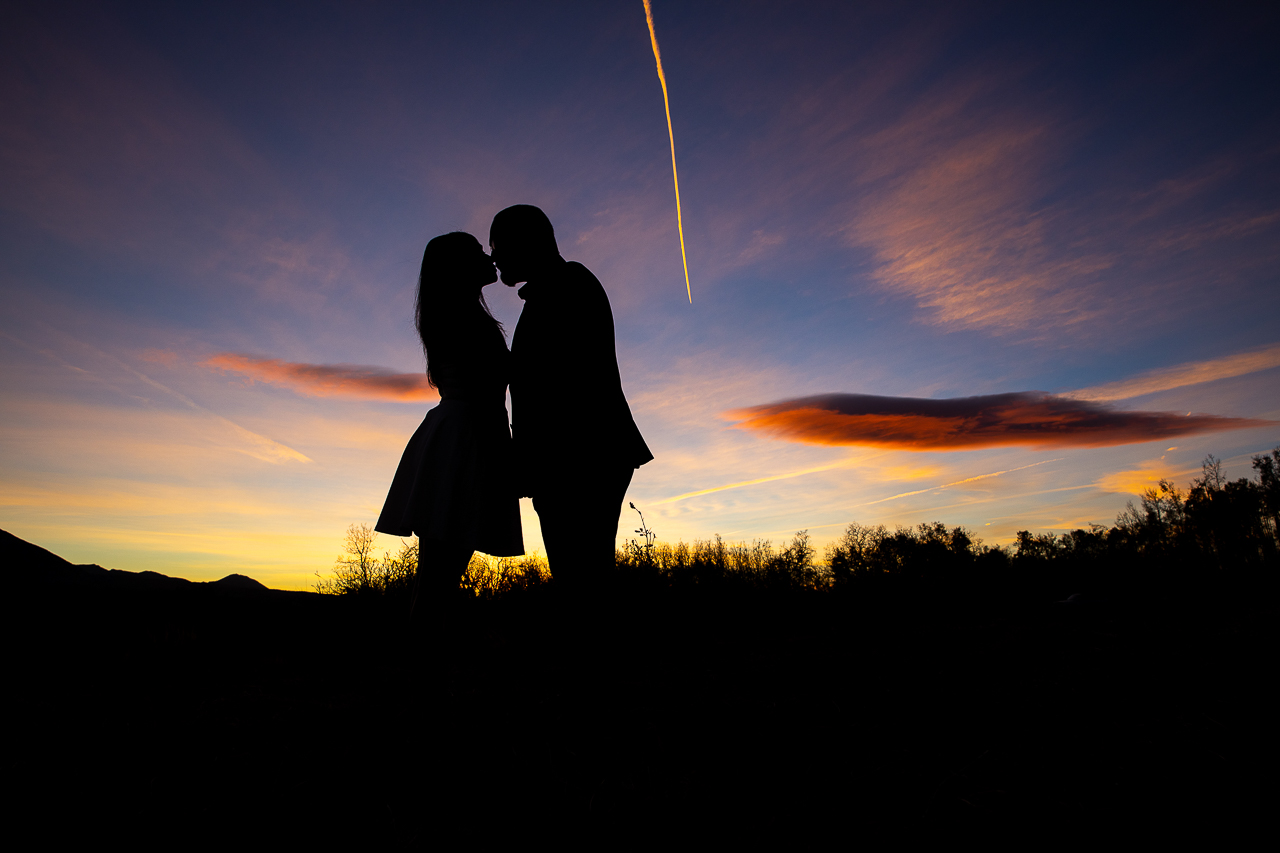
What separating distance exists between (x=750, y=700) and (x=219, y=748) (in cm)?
192

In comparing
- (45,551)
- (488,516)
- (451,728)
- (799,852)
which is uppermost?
(45,551)

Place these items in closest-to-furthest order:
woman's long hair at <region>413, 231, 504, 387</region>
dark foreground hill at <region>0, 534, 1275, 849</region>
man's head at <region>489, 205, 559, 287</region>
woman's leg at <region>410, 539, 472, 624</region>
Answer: dark foreground hill at <region>0, 534, 1275, 849</region> < man's head at <region>489, 205, 559, 287</region> < woman's leg at <region>410, 539, 472, 624</region> < woman's long hair at <region>413, 231, 504, 387</region>

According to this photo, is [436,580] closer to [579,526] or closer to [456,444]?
[456,444]

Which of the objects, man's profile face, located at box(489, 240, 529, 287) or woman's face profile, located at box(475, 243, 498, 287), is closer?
man's profile face, located at box(489, 240, 529, 287)

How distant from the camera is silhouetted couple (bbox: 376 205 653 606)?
8.11ft

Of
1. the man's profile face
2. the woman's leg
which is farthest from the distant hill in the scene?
the man's profile face

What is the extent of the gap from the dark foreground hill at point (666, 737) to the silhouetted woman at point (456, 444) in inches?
19.6

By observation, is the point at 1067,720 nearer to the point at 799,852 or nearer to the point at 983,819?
the point at 983,819

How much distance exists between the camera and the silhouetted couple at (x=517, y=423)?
247 cm

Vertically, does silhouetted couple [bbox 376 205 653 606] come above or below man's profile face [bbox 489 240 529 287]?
below

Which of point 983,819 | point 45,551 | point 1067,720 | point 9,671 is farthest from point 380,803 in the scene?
point 45,551

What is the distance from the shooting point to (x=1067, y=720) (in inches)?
71.6

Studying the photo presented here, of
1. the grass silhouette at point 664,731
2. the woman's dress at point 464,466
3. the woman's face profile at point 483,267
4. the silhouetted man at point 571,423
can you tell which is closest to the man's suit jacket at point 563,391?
the silhouetted man at point 571,423

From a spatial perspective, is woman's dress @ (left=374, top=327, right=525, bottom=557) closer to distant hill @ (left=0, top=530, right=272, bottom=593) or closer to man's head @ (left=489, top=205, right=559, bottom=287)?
man's head @ (left=489, top=205, right=559, bottom=287)
